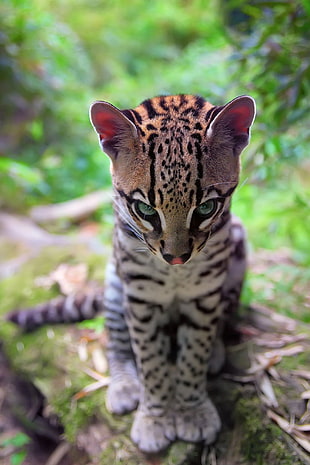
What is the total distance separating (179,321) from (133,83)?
7613 millimetres

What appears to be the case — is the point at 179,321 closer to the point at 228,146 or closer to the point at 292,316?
the point at 228,146

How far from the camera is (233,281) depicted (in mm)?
2375

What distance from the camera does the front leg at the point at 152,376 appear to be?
2002mm

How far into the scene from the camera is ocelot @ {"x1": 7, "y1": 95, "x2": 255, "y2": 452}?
154cm

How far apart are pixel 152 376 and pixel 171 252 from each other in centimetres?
80

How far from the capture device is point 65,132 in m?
6.37

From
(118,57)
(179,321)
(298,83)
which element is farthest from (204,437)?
(118,57)

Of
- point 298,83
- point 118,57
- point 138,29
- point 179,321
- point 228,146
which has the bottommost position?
point 179,321

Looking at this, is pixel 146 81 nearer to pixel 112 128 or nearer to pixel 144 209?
pixel 112 128

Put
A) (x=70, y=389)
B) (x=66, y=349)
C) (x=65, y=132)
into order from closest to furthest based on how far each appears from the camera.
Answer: (x=70, y=389) < (x=66, y=349) < (x=65, y=132)

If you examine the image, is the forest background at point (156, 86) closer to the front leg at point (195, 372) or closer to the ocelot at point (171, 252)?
the ocelot at point (171, 252)

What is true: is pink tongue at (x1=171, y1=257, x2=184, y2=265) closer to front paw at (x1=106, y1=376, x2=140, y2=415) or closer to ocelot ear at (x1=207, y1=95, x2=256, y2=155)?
ocelot ear at (x1=207, y1=95, x2=256, y2=155)

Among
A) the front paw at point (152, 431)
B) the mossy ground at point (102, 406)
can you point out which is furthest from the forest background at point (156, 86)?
the front paw at point (152, 431)

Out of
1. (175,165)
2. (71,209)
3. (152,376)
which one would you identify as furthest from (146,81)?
(175,165)
